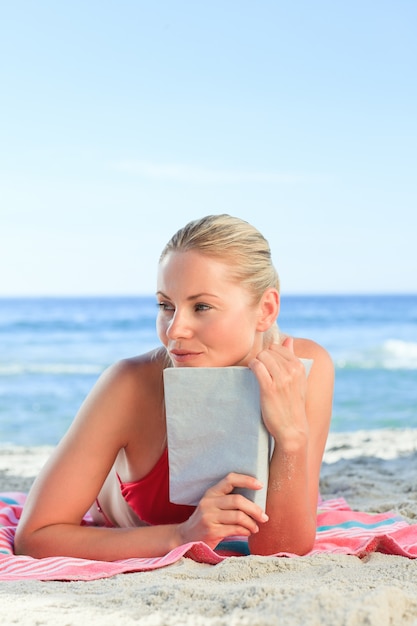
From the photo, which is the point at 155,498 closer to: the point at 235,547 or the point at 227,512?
the point at 235,547

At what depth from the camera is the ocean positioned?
9.78 m

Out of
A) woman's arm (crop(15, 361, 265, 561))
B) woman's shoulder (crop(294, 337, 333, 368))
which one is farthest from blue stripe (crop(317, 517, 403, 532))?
woman's arm (crop(15, 361, 265, 561))

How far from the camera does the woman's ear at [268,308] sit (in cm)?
251

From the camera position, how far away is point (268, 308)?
8.30ft

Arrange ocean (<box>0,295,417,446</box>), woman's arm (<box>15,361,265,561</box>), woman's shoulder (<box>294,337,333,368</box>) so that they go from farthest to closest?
ocean (<box>0,295,417,446</box>) → woman's shoulder (<box>294,337,333,368</box>) → woman's arm (<box>15,361,265,561</box>)

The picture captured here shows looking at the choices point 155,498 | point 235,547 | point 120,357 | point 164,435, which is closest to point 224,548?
point 235,547

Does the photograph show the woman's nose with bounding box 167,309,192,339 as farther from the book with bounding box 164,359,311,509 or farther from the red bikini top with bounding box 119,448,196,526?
the red bikini top with bounding box 119,448,196,526

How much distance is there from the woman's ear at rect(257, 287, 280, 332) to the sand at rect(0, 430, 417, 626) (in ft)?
2.53

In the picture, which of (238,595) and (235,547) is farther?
(235,547)

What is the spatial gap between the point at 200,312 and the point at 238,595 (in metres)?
0.89

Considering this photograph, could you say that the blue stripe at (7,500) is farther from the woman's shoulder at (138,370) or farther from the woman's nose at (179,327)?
the woman's nose at (179,327)

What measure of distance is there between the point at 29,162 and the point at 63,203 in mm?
4423

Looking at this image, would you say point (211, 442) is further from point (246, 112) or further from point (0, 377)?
point (246, 112)

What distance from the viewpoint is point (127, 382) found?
2.58 m
